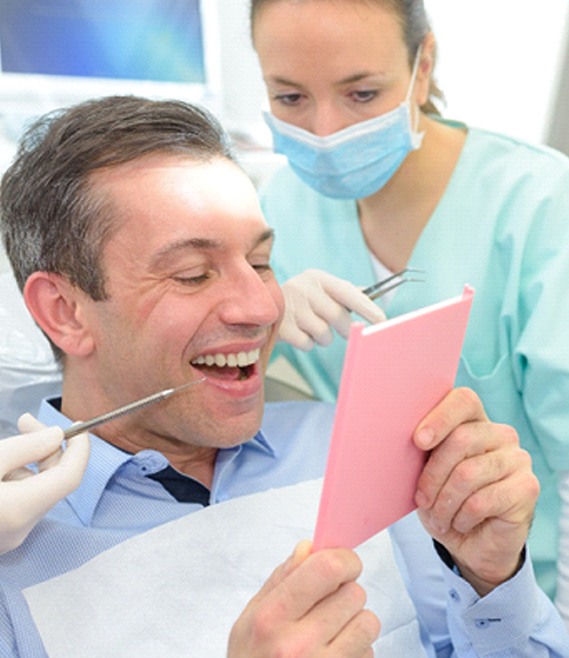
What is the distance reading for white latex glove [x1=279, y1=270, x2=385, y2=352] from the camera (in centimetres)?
153

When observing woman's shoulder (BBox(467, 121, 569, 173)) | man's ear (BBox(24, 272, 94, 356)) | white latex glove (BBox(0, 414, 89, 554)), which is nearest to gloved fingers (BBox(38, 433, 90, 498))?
white latex glove (BBox(0, 414, 89, 554))

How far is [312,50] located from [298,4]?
0.30ft

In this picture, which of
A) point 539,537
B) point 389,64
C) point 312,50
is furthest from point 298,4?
point 539,537

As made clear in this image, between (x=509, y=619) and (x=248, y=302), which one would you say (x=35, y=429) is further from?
(x=509, y=619)

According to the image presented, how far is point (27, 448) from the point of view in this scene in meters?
1.03

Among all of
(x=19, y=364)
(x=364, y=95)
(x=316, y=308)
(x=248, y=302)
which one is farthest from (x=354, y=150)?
(x=19, y=364)

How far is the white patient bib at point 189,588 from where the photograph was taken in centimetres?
108

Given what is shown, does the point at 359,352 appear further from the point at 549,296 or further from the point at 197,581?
the point at 549,296

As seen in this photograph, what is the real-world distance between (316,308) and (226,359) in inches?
14.1

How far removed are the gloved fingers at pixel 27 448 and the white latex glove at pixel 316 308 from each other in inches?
24.2

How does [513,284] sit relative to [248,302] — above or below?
below

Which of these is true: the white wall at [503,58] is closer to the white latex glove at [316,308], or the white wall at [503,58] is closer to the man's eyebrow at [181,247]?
the white latex glove at [316,308]

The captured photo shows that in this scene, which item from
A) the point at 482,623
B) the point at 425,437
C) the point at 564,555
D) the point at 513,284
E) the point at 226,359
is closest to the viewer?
the point at 425,437

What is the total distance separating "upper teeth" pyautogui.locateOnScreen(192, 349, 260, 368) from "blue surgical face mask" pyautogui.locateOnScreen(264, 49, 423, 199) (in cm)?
54
